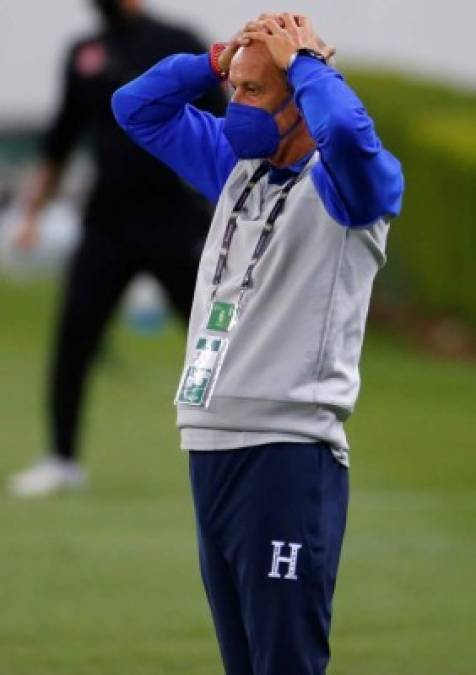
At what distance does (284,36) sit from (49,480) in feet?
17.3

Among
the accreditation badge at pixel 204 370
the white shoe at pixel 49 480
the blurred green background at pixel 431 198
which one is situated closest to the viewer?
the accreditation badge at pixel 204 370

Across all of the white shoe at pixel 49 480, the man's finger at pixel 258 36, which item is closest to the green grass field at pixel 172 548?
the white shoe at pixel 49 480

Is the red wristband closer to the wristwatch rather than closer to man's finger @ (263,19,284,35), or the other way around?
man's finger @ (263,19,284,35)

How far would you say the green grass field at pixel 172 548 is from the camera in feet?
22.2

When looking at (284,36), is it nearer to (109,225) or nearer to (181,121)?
(181,121)

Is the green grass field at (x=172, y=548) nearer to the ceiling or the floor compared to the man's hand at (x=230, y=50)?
nearer to the floor

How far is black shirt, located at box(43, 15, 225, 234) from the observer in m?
9.27

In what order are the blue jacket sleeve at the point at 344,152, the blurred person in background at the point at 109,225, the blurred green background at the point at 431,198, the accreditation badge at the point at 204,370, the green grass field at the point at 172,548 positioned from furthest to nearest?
the blurred green background at the point at 431,198, the blurred person in background at the point at 109,225, the green grass field at the point at 172,548, the accreditation badge at the point at 204,370, the blue jacket sleeve at the point at 344,152

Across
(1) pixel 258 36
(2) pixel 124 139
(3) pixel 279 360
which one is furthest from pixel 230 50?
(2) pixel 124 139

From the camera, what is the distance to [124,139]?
30.6 ft

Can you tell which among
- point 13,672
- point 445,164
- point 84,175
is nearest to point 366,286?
point 13,672

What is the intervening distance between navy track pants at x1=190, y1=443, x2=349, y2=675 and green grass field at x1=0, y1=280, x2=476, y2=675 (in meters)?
1.92

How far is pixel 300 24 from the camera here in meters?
4.58

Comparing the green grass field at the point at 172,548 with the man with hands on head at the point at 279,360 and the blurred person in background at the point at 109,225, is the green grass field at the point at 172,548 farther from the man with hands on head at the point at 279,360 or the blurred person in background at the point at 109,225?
the man with hands on head at the point at 279,360
